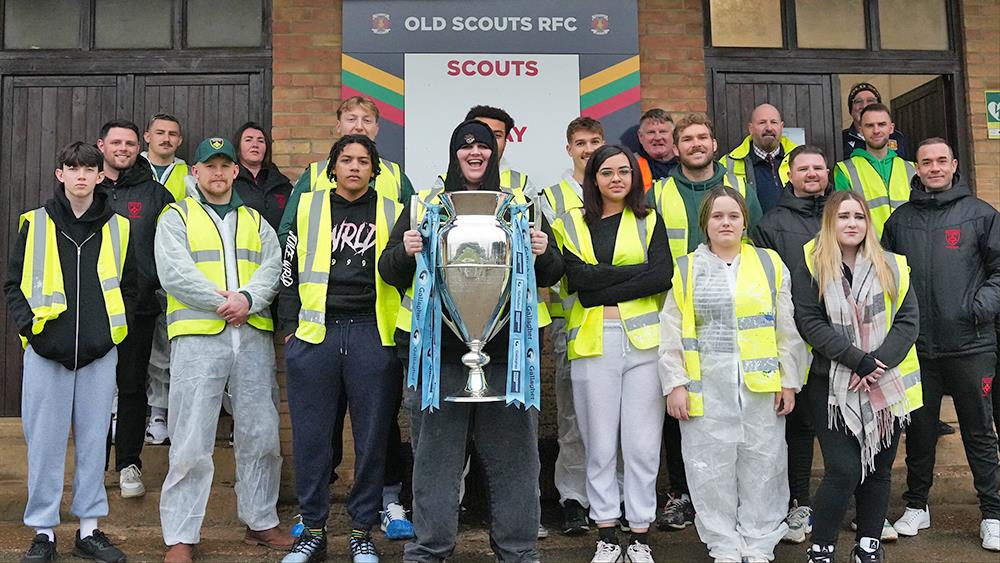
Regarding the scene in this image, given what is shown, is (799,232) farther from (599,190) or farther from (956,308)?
(599,190)

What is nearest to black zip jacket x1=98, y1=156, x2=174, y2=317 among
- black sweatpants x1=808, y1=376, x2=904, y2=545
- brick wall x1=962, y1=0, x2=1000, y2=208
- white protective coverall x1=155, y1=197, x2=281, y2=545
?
white protective coverall x1=155, y1=197, x2=281, y2=545

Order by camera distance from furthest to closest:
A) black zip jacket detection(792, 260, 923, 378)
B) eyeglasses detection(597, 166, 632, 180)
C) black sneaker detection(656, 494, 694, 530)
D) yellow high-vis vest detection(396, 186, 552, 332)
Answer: black sneaker detection(656, 494, 694, 530), eyeglasses detection(597, 166, 632, 180), black zip jacket detection(792, 260, 923, 378), yellow high-vis vest detection(396, 186, 552, 332)

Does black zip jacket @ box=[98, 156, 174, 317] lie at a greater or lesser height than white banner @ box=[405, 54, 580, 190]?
lesser

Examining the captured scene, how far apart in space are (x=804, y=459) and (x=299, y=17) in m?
4.31

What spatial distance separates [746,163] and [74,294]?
12.7 feet

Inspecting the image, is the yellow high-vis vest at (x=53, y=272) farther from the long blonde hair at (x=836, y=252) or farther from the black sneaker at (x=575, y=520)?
the long blonde hair at (x=836, y=252)

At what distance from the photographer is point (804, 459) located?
4.86 meters

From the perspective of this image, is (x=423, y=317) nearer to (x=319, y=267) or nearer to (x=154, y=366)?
(x=319, y=267)

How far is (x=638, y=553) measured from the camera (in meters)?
4.40

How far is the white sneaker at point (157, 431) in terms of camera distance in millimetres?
5551

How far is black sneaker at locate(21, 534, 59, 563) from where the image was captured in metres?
4.54

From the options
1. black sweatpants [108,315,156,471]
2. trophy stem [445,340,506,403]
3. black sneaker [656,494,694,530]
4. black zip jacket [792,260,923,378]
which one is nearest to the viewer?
trophy stem [445,340,506,403]

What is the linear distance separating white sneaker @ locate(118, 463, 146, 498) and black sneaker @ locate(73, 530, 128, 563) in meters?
0.53

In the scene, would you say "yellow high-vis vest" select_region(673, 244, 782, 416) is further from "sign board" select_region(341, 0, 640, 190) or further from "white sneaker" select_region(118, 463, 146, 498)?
"white sneaker" select_region(118, 463, 146, 498)
